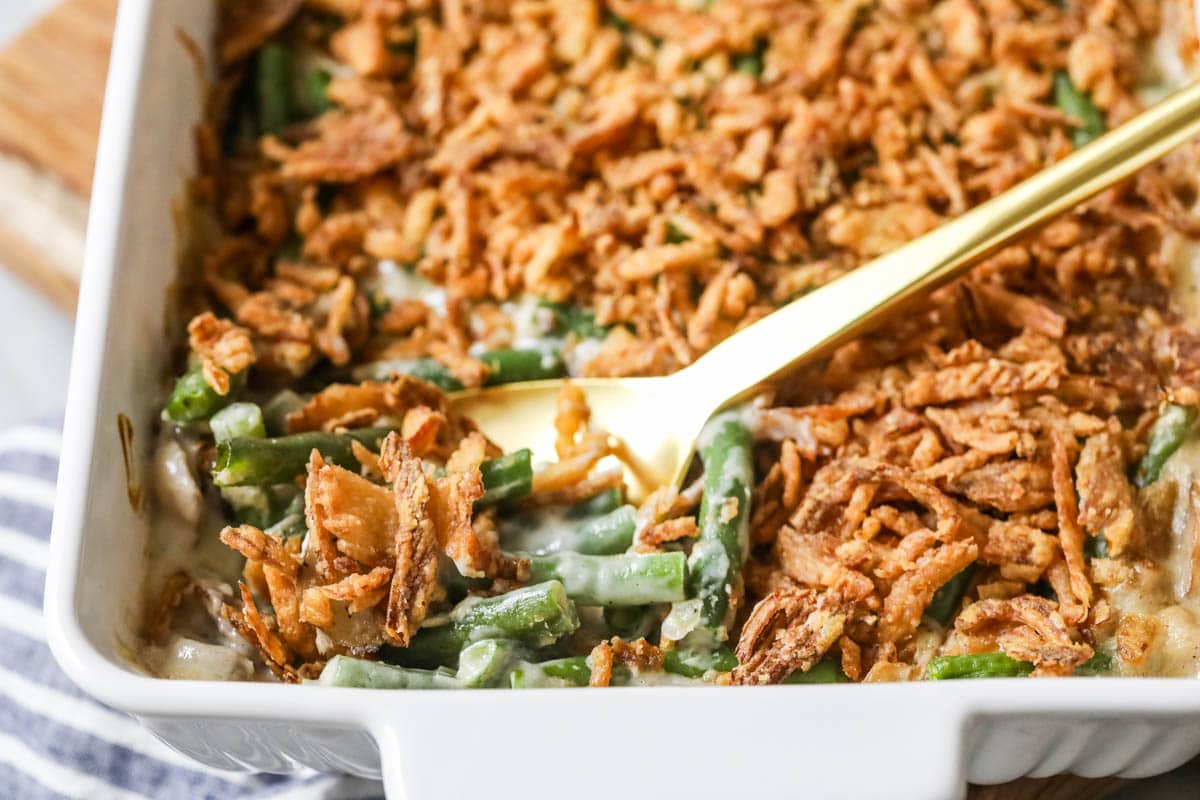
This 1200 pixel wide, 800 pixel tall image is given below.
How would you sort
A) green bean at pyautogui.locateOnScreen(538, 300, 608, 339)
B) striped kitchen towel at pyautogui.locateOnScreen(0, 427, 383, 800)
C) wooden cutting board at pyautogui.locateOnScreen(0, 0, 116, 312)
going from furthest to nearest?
wooden cutting board at pyautogui.locateOnScreen(0, 0, 116, 312) → green bean at pyautogui.locateOnScreen(538, 300, 608, 339) → striped kitchen towel at pyautogui.locateOnScreen(0, 427, 383, 800)

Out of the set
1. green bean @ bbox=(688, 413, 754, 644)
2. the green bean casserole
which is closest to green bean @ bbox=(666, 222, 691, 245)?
the green bean casserole

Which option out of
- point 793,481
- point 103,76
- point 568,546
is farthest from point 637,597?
point 103,76

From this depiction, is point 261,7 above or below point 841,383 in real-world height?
above

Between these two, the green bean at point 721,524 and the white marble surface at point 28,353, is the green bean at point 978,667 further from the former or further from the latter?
the white marble surface at point 28,353

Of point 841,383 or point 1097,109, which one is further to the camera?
point 1097,109

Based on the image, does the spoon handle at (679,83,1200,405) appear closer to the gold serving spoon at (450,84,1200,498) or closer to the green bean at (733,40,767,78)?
the gold serving spoon at (450,84,1200,498)

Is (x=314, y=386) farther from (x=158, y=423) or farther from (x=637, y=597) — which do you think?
(x=637, y=597)
